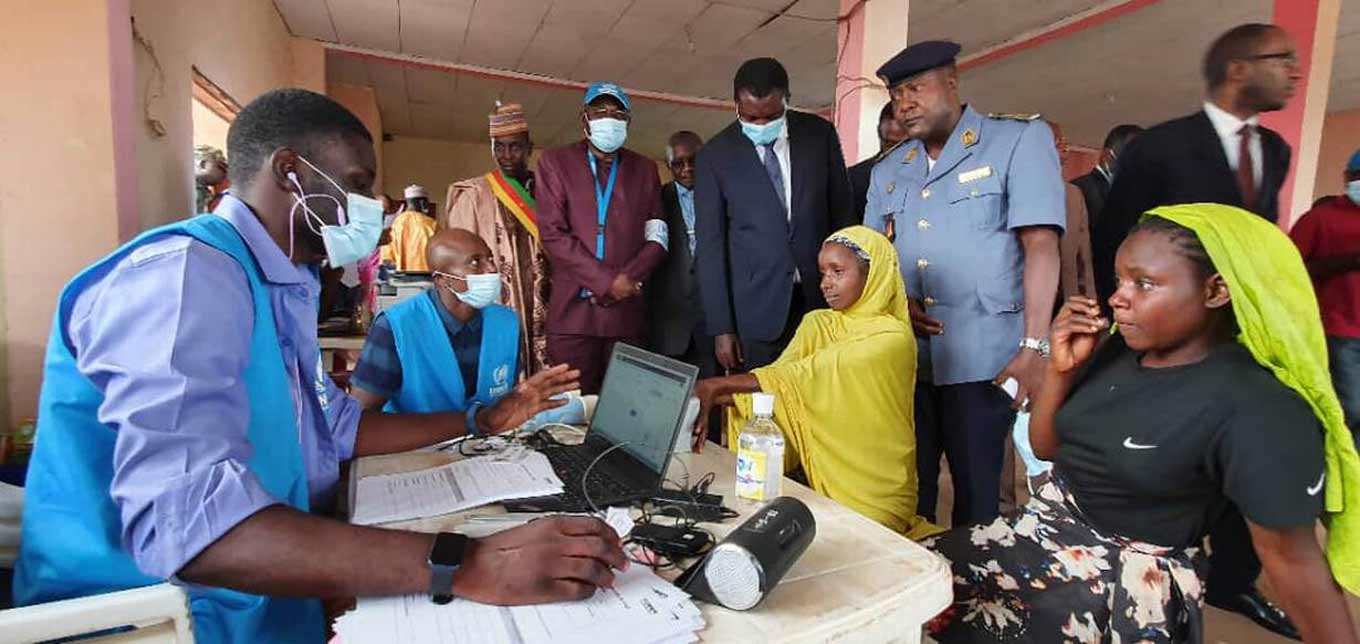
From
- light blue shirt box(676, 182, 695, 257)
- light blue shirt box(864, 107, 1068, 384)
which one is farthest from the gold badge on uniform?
light blue shirt box(676, 182, 695, 257)

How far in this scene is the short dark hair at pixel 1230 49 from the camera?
2062 mm

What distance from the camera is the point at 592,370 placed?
2.99 meters

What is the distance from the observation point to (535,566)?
2.72ft

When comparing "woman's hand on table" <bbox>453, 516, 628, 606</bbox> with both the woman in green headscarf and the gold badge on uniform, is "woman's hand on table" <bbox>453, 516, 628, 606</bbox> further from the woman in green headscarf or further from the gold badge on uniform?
the gold badge on uniform

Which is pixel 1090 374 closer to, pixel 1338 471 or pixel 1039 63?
pixel 1338 471

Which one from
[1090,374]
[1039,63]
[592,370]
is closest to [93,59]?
[592,370]

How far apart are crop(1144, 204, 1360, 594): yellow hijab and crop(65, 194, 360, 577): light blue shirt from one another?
5.40 feet

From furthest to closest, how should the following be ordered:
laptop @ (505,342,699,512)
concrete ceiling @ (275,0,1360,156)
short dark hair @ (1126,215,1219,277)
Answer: concrete ceiling @ (275,0,1360,156) < short dark hair @ (1126,215,1219,277) < laptop @ (505,342,699,512)

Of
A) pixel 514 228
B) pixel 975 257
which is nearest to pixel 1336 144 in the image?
pixel 975 257

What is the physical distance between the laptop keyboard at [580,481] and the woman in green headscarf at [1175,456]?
83 cm

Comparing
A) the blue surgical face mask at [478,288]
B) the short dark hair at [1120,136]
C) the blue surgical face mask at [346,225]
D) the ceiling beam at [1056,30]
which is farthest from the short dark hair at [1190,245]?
the ceiling beam at [1056,30]

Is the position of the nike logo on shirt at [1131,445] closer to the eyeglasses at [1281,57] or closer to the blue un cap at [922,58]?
the blue un cap at [922,58]

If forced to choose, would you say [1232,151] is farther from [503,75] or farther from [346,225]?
[503,75]

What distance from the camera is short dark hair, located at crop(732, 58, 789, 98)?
254cm
